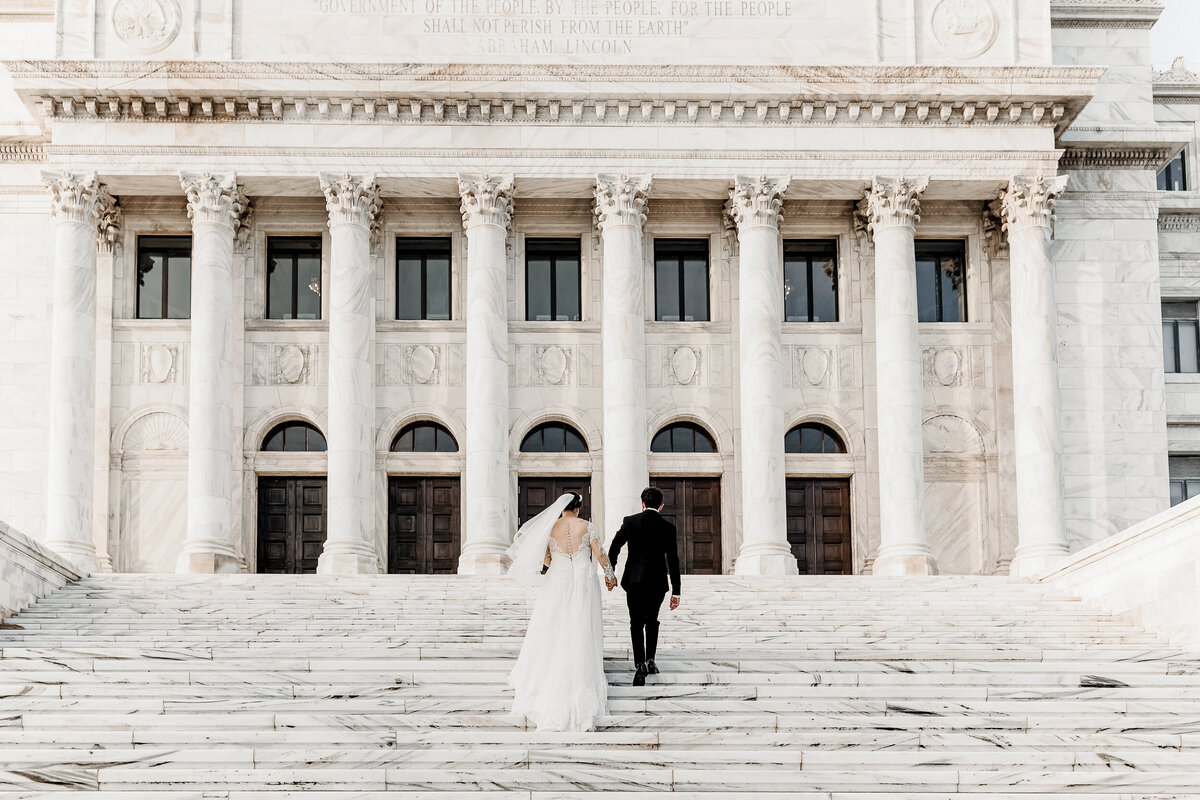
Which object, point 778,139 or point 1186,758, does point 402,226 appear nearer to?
point 778,139

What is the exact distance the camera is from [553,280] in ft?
139

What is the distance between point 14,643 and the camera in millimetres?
26484

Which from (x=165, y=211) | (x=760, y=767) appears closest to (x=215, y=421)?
(x=165, y=211)

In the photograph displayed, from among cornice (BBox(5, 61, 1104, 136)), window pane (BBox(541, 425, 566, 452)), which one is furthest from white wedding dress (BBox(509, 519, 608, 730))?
window pane (BBox(541, 425, 566, 452))

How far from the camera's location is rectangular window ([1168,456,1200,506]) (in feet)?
146

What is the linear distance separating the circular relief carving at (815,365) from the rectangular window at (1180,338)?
9.67 meters

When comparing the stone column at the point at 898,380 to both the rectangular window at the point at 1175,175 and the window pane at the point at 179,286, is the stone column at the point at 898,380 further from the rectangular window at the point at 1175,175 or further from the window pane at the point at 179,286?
the window pane at the point at 179,286

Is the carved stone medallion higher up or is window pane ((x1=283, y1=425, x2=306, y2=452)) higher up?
the carved stone medallion

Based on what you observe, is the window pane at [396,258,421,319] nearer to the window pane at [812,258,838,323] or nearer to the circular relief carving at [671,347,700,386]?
the circular relief carving at [671,347,700,386]

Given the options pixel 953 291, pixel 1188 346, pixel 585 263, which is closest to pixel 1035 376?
pixel 953 291

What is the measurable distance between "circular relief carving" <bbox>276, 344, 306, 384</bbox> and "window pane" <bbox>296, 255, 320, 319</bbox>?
113 centimetres

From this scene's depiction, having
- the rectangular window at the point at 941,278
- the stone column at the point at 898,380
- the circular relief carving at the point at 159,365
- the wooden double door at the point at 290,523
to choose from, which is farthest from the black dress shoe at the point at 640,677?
the rectangular window at the point at 941,278

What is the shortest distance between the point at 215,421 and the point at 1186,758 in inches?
952

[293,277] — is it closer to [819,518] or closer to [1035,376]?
[819,518]
